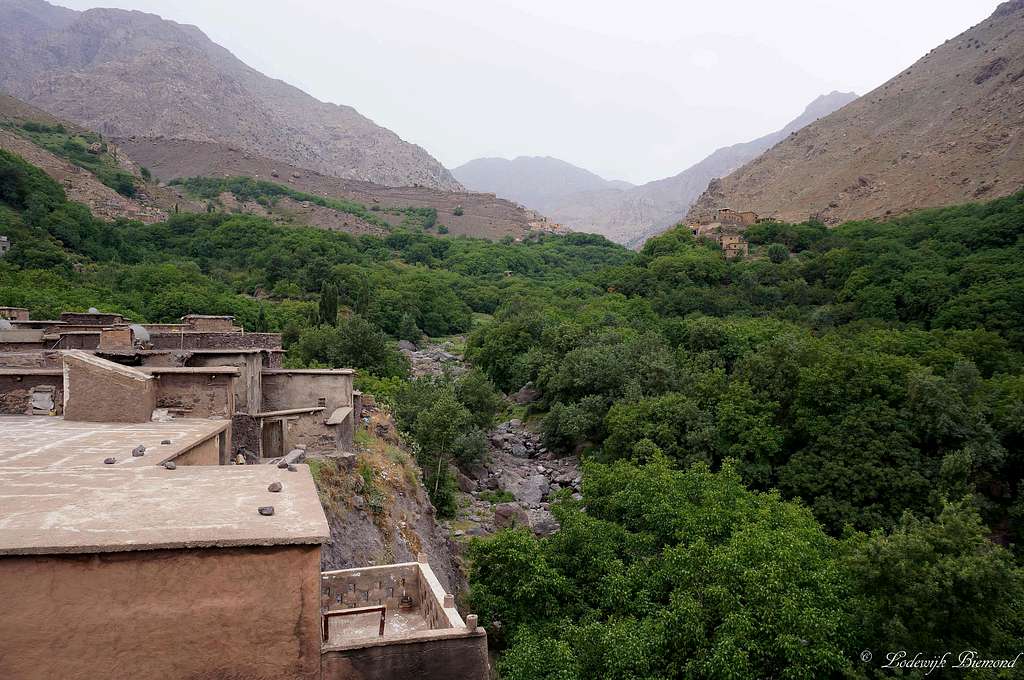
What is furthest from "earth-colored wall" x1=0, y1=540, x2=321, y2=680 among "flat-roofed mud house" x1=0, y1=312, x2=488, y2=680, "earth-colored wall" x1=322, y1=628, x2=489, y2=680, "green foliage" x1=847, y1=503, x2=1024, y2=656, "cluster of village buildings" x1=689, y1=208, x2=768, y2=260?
"cluster of village buildings" x1=689, y1=208, x2=768, y2=260

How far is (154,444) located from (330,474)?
5.06 meters

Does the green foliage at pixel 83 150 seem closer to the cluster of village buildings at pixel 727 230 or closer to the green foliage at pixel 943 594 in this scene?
the cluster of village buildings at pixel 727 230

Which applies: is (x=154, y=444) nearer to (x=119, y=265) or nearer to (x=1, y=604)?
(x=1, y=604)

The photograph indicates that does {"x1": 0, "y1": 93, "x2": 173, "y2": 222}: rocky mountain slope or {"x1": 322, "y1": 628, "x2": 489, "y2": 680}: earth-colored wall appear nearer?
{"x1": 322, "y1": 628, "x2": 489, "y2": 680}: earth-colored wall

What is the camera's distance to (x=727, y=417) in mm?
23188

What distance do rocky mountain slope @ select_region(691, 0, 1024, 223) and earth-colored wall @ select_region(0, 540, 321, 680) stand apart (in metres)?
68.2

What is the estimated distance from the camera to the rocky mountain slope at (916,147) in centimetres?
6125

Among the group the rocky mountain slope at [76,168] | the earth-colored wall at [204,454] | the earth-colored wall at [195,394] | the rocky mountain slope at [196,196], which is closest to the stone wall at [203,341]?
the earth-colored wall at [195,394]

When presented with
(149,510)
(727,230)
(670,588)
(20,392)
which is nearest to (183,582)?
(149,510)

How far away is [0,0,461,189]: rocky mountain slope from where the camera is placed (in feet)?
436

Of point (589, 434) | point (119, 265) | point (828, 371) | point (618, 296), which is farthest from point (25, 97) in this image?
point (828, 371)

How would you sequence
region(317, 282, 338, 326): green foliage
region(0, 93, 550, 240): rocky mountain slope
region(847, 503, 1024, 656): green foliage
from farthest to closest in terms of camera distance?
region(0, 93, 550, 240): rocky mountain slope < region(317, 282, 338, 326): green foliage < region(847, 503, 1024, 656): green foliage

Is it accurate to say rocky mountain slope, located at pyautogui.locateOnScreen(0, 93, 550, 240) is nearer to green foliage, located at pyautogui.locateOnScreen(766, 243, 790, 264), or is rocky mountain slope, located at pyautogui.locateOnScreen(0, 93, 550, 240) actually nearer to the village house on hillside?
the village house on hillside

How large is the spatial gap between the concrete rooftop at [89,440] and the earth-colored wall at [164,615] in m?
2.07
